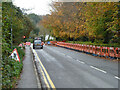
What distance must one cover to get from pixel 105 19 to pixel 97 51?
4258mm

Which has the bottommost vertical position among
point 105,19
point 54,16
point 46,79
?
point 46,79

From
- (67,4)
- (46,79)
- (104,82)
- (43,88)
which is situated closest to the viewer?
(43,88)

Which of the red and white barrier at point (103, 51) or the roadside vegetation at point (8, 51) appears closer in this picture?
the roadside vegetation at point (8, 51)

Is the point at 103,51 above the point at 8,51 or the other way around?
the other way around

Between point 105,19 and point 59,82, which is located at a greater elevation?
point 105,19

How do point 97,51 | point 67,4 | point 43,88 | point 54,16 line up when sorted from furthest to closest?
1. point 54,16
2. point 67,4
3. point 97,51
4. point 43,88

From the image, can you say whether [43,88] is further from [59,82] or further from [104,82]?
[104,82]

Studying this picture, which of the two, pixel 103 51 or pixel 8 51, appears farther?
pixel 103 51

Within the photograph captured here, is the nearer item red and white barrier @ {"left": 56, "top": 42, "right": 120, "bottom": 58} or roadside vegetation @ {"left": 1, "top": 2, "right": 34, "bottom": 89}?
roadside vegetation @ {"left": 1, "top": 2, "right": 34, "bottom": 89}

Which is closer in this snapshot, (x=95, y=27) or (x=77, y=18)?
(x=95, y=27)

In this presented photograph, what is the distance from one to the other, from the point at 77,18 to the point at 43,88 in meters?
29.6

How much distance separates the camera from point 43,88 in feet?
28.0

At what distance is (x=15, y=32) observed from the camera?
63.6 ft

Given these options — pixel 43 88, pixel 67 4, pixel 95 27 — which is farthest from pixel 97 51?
pixel 67 4
